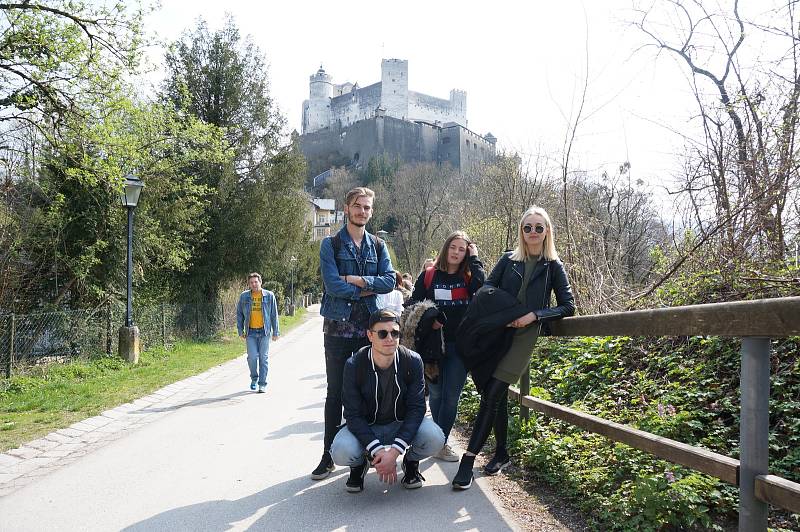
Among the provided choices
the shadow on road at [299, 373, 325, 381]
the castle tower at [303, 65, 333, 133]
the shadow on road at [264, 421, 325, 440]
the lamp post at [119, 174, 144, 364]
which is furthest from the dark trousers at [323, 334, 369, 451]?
the castle tower at [303, 65, 333, 133]

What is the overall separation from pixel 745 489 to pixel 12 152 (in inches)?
541

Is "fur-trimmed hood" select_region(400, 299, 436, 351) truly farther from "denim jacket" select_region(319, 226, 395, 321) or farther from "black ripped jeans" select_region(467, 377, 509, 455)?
"black ripped jeans" select_region(467, 377, 509, 455)

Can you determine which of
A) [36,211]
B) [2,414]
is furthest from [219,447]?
[36,211]

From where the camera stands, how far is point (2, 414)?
704 cm

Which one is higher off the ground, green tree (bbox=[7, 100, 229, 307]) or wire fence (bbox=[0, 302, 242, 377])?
green tree (bbox=[7, 100, 229, 307])

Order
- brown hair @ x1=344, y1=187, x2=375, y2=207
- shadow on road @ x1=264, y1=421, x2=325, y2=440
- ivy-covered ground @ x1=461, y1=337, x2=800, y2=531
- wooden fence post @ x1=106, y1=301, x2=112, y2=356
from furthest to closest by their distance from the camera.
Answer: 1. wooden fence post @ x1=106, y1=301, x2=112, y2=356
2. shadow on road @ x1=264, y1=421, x2=325, y2=440
3. brown hair @ x1=344, y1=187, x2=375, y2=207
4. ivy-covered ground @ x1=461, y1=337, x2=800, y2=531

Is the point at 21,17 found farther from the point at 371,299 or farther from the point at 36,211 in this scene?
the point at 371,299

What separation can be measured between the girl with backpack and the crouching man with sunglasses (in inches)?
30.2

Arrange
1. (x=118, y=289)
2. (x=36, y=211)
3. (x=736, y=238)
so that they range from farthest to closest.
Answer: (x=118, y=289), (x=36, y=211), (x=736, y=238)

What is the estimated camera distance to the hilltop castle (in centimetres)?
8944

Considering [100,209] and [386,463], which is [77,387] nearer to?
[100,209]

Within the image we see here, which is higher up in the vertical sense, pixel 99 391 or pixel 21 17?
pixel 21 17

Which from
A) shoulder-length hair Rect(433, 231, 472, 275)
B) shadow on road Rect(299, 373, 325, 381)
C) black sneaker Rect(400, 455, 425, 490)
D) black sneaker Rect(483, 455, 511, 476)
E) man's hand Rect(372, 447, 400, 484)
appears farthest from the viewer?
shadow on road Rect(299, 373, 325, 381)

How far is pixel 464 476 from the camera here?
3.83 metres
